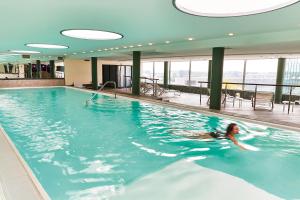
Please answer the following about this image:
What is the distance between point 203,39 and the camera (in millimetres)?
8000

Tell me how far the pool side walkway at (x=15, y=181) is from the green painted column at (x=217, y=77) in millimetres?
6404

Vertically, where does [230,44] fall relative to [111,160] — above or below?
above

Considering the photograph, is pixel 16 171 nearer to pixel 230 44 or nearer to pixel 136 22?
pixel 136 22

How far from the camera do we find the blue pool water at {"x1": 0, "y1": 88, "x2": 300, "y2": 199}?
10.6 feet

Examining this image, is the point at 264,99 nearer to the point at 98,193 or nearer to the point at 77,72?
the point at 98,193

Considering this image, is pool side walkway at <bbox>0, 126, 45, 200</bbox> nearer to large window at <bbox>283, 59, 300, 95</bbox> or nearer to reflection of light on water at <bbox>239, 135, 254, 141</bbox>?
reflection of light on water at <bbox>239, 135, 254, 141</bbox>

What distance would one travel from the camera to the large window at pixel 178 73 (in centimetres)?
1856

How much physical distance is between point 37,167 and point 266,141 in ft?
15.5

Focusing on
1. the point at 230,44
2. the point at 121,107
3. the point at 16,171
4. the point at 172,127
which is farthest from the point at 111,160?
the point at 230,44

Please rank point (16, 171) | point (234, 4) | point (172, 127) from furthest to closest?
point (172, 127) < point (234, 4) < point (16, 171)

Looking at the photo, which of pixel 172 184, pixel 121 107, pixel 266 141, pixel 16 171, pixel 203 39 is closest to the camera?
pixel 16 171

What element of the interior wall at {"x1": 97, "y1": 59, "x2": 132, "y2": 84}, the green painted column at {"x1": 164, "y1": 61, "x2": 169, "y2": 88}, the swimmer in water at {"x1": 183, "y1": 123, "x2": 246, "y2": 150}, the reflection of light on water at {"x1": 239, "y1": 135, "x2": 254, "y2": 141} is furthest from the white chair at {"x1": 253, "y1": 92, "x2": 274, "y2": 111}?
the interior wall at {"x1": 97, "y1": 59, "x2": 132, "y2": 84}

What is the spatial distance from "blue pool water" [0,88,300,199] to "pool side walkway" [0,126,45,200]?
32 centimetres

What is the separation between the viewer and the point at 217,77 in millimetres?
7832
